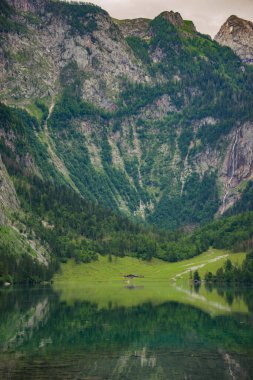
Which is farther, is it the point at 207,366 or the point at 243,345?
the point at 243,345

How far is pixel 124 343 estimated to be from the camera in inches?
3989

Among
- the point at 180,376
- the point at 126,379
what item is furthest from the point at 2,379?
the point at 180,376

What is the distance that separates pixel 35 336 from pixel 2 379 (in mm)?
34429

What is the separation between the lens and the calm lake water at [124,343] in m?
78.6

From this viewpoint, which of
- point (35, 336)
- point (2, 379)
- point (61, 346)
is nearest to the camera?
point (2, 379)

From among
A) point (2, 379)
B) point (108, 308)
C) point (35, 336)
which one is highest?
point (108, 308)

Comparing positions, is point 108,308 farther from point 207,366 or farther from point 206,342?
point 207,366

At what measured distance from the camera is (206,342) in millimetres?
101375

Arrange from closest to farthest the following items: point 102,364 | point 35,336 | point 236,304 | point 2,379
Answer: point 2,379
point 102,364
point 35,336
point 236,304

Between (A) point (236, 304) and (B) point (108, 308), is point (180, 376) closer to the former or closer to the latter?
(B) point (108, 308)

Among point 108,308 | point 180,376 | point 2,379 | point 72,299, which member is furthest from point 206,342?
point 72,299

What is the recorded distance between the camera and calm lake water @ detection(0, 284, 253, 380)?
78.6 m

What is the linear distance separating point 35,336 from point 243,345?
3108cm

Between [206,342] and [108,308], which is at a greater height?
[108,308]
